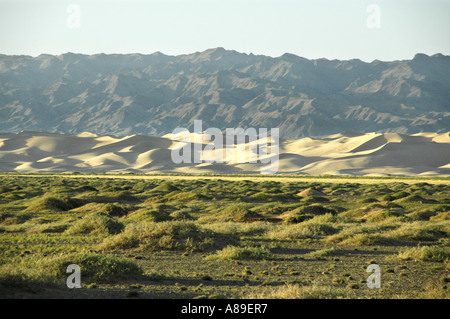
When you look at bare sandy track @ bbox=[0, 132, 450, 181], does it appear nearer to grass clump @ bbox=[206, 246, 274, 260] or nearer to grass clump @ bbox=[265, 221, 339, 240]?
grass clump @ bbox=[265, 221, 339, 240]

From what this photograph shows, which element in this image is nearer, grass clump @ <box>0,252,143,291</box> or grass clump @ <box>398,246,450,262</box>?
grass clump @ <box>0,252,143,291</box>

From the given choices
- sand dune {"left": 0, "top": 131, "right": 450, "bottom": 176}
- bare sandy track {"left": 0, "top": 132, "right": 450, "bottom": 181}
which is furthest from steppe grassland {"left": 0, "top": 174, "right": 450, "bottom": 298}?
sand dune {"left": 0, "top": 131, "right": 450, "bottom": 176}

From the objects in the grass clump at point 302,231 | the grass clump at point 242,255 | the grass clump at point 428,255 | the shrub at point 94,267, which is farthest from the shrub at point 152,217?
the grass clump at point 428,255

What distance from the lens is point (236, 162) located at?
502 ft

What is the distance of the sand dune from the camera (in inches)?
5285

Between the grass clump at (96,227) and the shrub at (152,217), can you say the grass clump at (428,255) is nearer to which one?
the grass clump at (96,227)

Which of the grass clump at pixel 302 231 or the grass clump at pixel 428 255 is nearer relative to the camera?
the grass clump at pixel 428 255

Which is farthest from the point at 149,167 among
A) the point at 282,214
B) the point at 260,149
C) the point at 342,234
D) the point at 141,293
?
the point at 141,293

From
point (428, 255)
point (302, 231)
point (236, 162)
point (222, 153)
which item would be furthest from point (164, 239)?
point (222, 153)

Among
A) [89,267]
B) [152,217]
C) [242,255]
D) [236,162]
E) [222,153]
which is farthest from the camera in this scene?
[222,153]

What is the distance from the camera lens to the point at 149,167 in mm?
146875

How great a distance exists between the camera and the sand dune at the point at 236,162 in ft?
440

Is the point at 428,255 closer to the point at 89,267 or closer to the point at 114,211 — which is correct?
the point at 89,267
